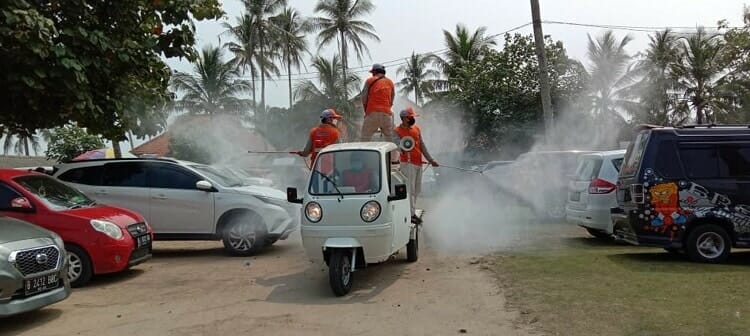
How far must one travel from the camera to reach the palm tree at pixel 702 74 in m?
36.0

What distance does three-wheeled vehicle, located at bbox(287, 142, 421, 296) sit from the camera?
8.19 meters

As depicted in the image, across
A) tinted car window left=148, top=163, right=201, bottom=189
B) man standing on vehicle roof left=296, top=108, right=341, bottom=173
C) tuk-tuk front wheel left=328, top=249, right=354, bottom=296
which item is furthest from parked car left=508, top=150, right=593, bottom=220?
tuk-tuk front wheel left=328, top=249, right=354, bottom=296

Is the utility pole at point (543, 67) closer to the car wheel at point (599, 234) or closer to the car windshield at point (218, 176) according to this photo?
the car wheel at point (599, 234)

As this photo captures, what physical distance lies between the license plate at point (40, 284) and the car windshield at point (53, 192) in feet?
7.39

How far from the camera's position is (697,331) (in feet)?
19.3

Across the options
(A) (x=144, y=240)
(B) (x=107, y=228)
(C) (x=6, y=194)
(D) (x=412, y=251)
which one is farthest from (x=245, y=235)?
(C) (x=6, y=194)

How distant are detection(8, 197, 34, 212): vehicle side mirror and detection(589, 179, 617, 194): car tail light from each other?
9185 millimetres

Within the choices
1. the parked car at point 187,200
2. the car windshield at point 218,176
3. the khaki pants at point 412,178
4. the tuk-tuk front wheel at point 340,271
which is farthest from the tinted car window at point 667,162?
the car windshield at point 218,176

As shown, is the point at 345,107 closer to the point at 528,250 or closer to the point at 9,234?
the point at 528,250

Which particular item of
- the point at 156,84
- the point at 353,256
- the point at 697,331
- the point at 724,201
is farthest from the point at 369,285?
the point at 156,84

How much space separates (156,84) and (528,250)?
7273mm

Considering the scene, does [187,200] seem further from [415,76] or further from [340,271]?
[415,76]

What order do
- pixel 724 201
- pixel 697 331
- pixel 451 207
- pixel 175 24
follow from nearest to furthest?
1. pixel 697 331
2. pixel 724 201
3. pixel 175 24
4. pixel 451 207

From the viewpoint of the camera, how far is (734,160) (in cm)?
964
